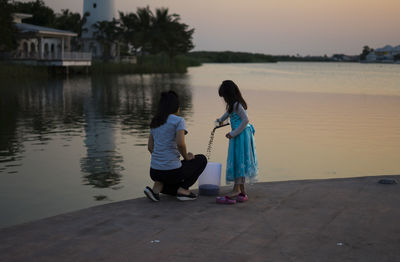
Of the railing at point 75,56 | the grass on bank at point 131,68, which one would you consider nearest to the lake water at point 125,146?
the railing at point 75,56

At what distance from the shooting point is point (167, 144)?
6152 millimetres

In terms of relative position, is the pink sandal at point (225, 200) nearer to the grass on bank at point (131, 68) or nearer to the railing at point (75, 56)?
the railing at point (75, 56)

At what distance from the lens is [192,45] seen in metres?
79.0

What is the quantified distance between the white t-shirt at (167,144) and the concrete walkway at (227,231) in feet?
1.46

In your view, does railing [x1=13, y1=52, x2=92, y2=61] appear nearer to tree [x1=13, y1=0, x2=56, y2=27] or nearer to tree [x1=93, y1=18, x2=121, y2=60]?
tree [x1=93, y1=18, x2=121, y2=60]

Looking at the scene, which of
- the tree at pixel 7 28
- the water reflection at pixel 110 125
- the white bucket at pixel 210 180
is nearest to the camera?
the white bucket at pixel 210 180

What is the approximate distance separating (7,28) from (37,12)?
23002 millimetres

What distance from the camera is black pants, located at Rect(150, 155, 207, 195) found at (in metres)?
6.22

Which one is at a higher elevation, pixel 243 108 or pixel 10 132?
pixel 243 108

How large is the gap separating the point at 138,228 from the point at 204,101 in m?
21.5

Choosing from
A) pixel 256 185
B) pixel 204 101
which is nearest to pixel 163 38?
pixel 204 101

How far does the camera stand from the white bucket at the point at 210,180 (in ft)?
21.2

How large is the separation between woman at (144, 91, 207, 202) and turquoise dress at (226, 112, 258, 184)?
352 mm

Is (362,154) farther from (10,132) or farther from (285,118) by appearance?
(10,132)
